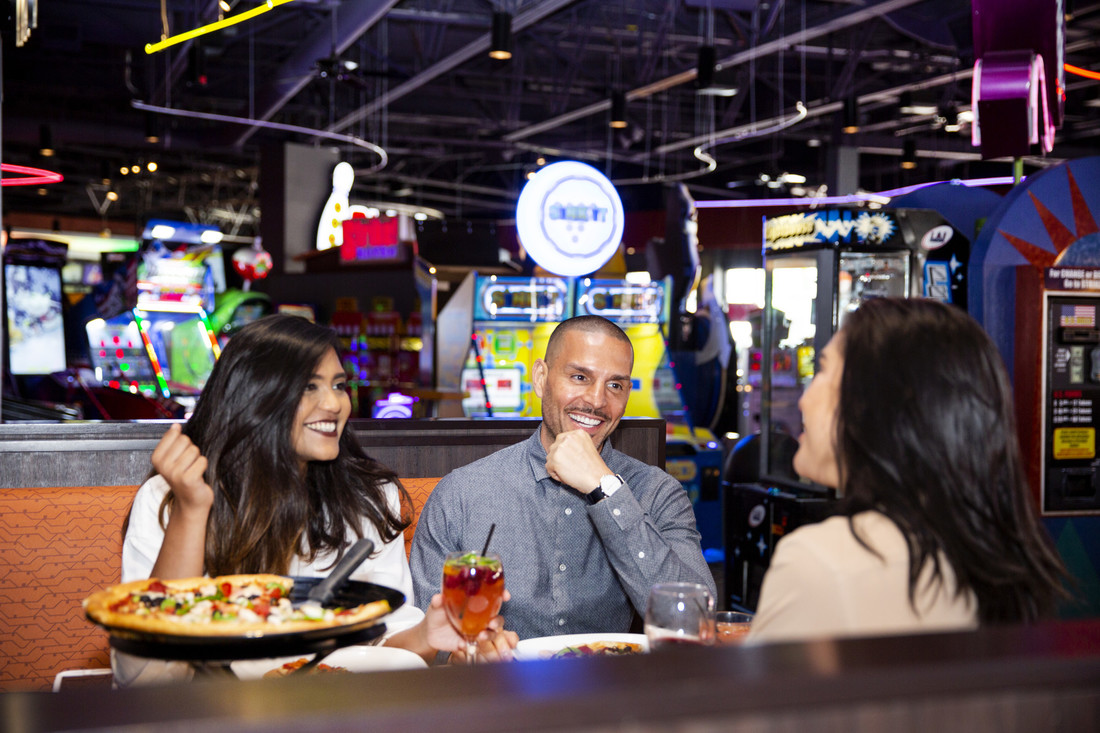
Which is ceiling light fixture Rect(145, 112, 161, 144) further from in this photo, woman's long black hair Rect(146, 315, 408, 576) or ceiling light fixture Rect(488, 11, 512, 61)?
woman's long black hair Rect(146, 315, 408, 576)

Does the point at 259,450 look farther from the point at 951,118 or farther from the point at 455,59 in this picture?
the point at 951,118

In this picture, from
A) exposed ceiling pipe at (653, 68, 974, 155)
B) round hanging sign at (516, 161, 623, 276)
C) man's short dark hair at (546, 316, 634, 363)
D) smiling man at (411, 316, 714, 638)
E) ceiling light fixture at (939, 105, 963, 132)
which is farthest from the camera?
exposed ceiling pipe at (653, 68, 974, 155)

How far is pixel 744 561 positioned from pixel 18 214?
21731mm

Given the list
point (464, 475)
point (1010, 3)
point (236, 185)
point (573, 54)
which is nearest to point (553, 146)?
point (573, 54)

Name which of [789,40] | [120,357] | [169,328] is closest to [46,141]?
[120,357]

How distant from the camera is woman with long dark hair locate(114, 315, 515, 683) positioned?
6.77ft

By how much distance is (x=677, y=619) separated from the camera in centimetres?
142

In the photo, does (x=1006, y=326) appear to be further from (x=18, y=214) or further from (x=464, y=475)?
(x=18, y=214)

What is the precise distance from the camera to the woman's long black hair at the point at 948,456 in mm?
1231

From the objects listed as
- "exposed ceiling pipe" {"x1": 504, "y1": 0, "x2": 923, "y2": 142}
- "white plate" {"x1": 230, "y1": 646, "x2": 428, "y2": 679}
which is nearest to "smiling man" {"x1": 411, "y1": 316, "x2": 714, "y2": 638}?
"white plate" {"x1": 230, "y1": 646, "x2": 428, "y2": 679}

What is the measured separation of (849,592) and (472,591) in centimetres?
65

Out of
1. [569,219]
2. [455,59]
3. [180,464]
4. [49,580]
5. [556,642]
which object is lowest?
[49,580]

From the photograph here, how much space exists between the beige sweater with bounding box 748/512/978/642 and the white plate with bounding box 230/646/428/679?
0.69m

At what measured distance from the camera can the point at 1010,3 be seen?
5.12 meters
